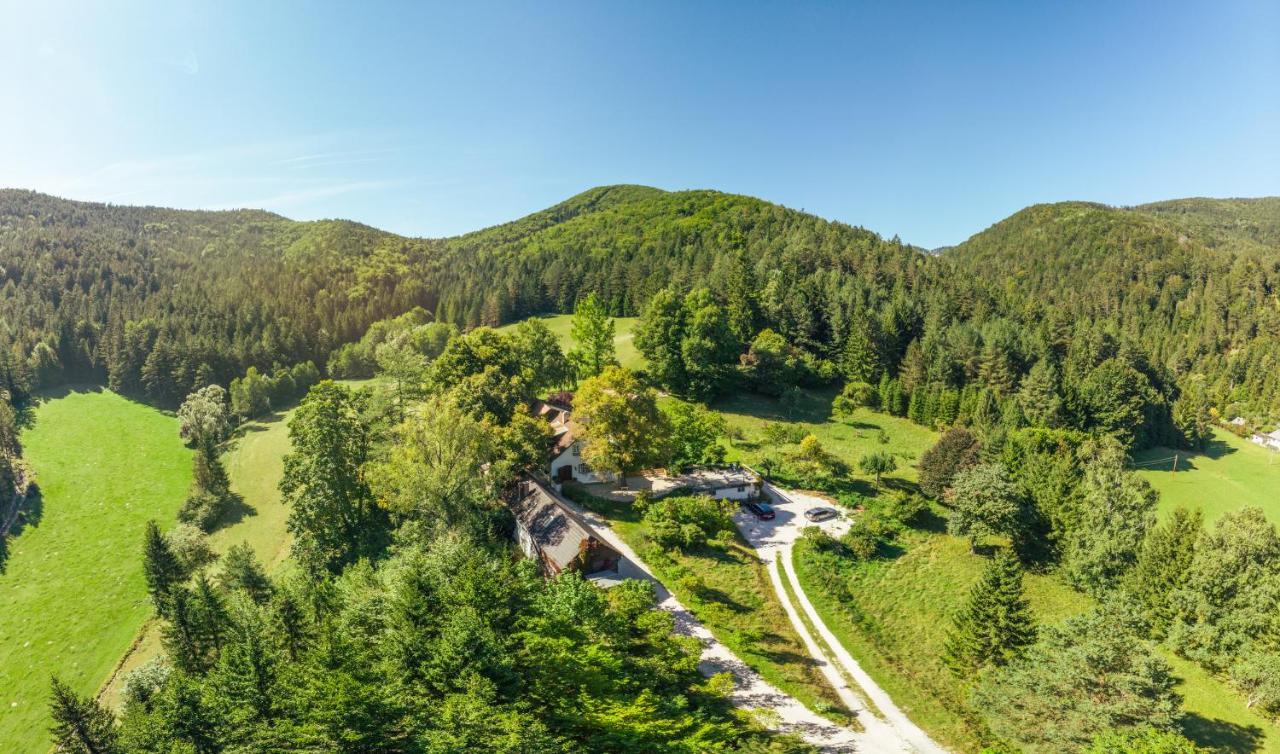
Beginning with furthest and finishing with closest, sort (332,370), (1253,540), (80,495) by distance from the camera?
1. (332,370)
2. (80,495)
3. (1253,540)

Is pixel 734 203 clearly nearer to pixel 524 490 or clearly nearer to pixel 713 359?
pixel 713 359

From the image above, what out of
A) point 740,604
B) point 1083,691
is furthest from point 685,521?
point 1083,691

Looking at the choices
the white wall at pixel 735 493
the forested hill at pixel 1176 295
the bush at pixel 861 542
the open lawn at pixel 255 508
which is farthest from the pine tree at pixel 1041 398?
the open lawn at pixel 255 508

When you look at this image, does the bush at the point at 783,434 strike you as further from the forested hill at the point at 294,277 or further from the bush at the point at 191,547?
the bush at the point at 191,547

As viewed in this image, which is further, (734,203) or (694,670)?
(734,203)

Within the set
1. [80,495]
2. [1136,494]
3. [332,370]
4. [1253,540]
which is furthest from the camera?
[332,370]

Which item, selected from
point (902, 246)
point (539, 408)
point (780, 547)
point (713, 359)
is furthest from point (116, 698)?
point (902, 246)

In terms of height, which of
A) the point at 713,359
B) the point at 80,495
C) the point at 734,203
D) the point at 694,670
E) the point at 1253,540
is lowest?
the point at 80,495

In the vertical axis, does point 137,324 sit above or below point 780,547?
above
